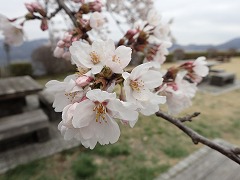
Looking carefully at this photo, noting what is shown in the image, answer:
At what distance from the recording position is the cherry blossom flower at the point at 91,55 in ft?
2.10

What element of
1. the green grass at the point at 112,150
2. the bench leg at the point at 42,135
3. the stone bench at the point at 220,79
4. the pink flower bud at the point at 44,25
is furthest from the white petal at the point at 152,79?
the stone bench at the point at 220,79

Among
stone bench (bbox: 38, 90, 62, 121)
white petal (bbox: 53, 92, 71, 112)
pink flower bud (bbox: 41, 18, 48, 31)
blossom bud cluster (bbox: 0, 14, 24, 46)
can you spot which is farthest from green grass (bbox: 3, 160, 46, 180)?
white petal (bbox: 53, 92, 71, 112)

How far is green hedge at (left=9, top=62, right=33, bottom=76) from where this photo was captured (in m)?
9.76

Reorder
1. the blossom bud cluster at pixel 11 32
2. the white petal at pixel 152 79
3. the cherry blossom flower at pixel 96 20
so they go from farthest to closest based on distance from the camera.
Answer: the blossom bud cluster at pixel 11 32 → the cherry blossom flower at pixel 96 20 → the white petal at pixel 152 79

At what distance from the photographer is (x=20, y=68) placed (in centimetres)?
986

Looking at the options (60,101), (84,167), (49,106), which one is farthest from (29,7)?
(49,106)

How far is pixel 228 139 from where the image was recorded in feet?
13.3

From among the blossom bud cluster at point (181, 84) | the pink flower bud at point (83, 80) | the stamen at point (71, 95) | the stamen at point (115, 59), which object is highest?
the stamen at point (115, 59)

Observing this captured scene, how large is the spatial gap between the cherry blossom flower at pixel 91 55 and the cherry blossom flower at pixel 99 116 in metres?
0.10

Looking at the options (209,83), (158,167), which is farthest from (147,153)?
(209,83)

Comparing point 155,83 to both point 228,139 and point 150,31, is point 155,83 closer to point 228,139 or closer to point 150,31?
point 150,31

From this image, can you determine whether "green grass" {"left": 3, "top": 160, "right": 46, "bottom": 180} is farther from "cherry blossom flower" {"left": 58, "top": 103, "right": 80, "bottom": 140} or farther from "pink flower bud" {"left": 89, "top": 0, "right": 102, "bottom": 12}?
"cherry blossom flower" {"left": 58, "top": 103, "right": 80, "bottom": 140}

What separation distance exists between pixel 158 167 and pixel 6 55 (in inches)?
351

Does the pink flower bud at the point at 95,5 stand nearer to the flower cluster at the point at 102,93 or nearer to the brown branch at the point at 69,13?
the brown branch at the point at 69,13
